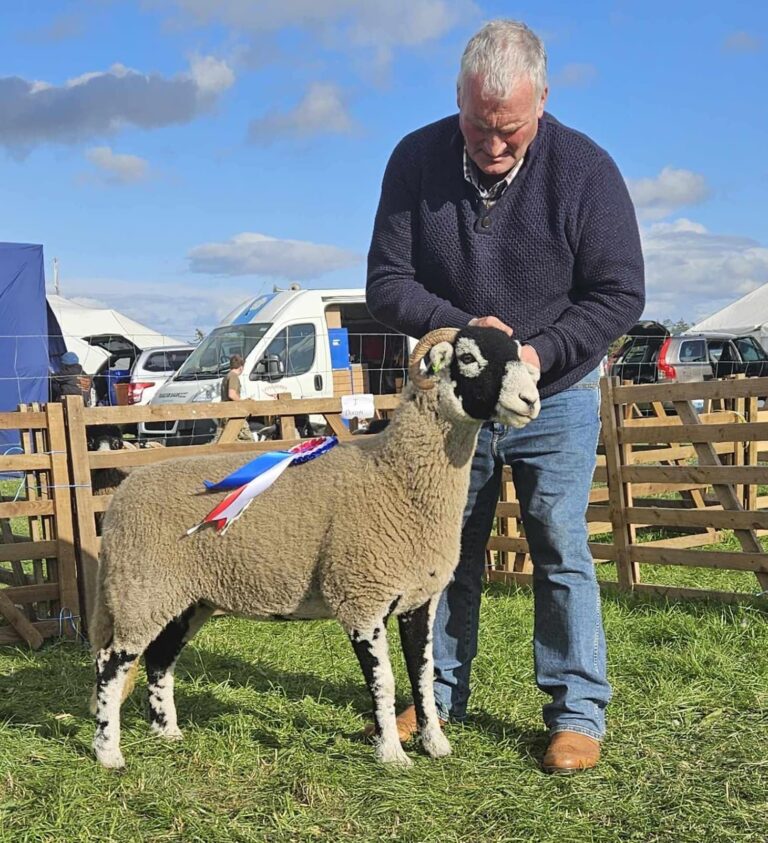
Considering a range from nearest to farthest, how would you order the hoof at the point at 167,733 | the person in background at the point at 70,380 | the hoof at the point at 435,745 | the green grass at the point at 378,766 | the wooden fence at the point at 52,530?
the green grass at the point at 378,766 < the hoof at the point at 435,745 < the hoof at the point at 167,733 < the wooden fence at the point at 52,530 < the person in background at the point at 70,380

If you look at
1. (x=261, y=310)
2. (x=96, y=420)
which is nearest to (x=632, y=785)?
(x=96, y=420)

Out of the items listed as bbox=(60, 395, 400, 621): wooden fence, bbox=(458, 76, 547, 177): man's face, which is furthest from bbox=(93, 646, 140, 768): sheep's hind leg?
bbox=(458, 76, 547, 177): man's face

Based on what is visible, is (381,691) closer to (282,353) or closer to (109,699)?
(109,699)

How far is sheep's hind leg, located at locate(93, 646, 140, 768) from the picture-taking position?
3.75 metres

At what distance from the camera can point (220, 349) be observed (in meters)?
15.4

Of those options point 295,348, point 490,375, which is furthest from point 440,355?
point 295,348

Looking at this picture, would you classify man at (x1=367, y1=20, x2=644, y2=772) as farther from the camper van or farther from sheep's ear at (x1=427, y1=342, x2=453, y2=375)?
the camper van

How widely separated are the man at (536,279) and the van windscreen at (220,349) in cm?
1111

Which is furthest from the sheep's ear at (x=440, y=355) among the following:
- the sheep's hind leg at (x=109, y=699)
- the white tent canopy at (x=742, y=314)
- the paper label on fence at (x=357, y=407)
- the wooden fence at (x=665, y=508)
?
the white tent canopy at (x=742, y=314)

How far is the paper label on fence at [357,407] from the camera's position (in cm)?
663

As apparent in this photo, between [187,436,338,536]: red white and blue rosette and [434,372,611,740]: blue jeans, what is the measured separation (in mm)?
765

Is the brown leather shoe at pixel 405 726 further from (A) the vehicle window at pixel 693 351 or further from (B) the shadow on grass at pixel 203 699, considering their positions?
(A) the vehicle window at pixel 693 351

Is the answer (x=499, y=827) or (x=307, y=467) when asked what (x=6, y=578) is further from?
(x=499, y=827)

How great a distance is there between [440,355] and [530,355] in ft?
1.09
